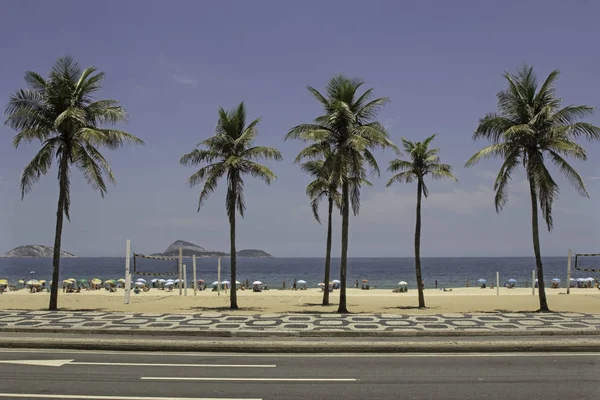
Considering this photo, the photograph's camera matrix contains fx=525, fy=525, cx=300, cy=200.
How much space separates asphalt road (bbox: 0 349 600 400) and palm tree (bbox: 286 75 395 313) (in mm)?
13468

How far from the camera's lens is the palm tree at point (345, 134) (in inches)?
912

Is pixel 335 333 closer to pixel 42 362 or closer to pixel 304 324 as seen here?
pixel 304 324

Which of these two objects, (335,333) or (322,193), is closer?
(335,333)

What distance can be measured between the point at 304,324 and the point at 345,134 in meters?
11.1

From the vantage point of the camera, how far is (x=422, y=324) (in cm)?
1470

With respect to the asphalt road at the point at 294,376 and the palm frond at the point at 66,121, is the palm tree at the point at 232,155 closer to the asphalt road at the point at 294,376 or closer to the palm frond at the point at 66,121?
the palm frond at the point at 66,121

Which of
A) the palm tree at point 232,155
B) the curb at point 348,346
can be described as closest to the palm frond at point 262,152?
the palm tree at point 232,155

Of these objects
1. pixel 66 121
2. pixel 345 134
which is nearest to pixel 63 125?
pixel 66 121

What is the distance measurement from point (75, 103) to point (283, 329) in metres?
16.4

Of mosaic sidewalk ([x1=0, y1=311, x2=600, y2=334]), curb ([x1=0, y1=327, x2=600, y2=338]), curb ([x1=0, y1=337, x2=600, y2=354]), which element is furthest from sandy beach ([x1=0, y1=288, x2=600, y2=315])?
curb ([x1=0, y1=337, x2=600, y2=354])

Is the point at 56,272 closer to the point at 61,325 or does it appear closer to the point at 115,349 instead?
the point at 61,325

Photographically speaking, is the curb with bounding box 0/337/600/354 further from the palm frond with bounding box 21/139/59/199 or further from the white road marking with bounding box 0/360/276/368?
the palm frond with bounding box 21/139/59/199

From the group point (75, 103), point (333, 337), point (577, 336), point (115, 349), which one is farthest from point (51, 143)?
point (577, 336)

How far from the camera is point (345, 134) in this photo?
23719mm
